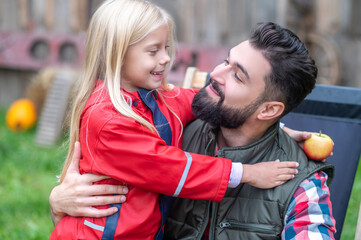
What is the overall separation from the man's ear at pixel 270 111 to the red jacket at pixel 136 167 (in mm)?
317

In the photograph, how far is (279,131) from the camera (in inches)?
88.0

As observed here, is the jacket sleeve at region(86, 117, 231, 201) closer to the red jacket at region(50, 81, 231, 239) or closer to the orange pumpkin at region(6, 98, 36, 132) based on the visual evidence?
the red jacket at region(50, 81, 231, 239)

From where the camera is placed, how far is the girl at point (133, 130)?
1952 mm

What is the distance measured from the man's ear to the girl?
1.02ft

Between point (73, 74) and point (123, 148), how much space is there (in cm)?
451

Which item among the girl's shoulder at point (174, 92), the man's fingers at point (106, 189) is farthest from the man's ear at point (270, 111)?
the man's fingers at point (106, 189)

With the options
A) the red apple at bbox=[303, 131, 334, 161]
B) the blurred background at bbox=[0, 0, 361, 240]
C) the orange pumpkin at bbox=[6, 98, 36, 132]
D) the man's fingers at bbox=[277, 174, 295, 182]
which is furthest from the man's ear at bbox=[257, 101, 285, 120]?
the orange pumpkin at bbox=[6, 98, 36, 132]

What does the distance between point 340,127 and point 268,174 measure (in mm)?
806

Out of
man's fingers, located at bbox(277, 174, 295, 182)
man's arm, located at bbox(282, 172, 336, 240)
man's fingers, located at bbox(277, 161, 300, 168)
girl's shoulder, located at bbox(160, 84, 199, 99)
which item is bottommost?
man's arm, located at bbox(282, 172, 336, 240)

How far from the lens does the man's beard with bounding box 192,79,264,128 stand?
2141 mm

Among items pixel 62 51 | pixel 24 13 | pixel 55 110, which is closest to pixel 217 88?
pixel 55 110

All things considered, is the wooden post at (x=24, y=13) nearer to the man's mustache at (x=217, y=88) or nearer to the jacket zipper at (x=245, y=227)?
the man's mustache at (x=217, y=88)

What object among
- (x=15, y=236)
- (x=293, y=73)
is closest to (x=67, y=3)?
(x=15, y=236)

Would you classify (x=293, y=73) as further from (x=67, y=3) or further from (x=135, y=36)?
(x=67, y=3)
